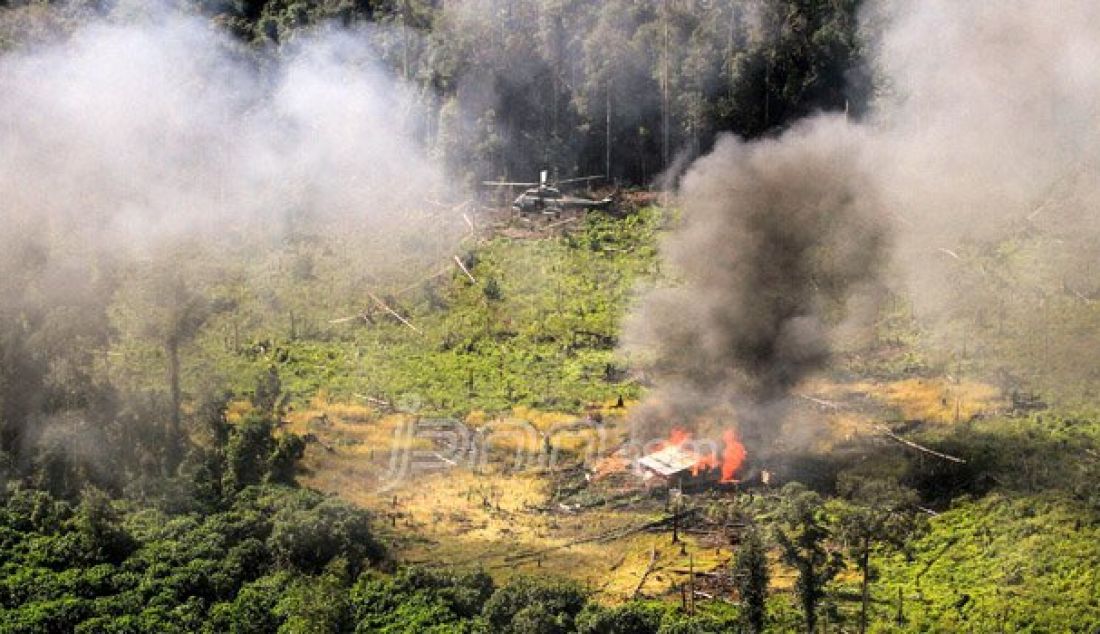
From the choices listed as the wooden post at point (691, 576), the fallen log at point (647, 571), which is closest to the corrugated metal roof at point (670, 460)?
the fallen log at point (647, 571)

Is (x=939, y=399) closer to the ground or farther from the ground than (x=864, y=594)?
farther from the ground

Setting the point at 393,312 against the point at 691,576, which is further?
the point at 393,312

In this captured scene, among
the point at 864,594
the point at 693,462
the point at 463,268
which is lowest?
the point at 864,594

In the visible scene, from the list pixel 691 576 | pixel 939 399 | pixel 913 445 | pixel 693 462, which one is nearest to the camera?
pixel 691 576

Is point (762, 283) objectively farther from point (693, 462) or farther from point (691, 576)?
point (691, 576)

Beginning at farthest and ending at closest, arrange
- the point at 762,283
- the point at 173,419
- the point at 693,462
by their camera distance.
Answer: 1. the point at 173,419
2. the point at 762,283
3. the point at 693,462

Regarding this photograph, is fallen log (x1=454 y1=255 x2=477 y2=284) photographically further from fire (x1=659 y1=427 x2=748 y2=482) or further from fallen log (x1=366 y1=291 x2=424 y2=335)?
fire (x1=659 y1=427 x2=748 y2=482)

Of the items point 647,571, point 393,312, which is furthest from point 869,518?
point 393,312

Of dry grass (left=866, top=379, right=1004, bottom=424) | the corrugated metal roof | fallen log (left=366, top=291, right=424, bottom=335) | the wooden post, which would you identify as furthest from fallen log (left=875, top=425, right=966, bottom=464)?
fallen log (left=366, top=291, right=424, bottom=335)
